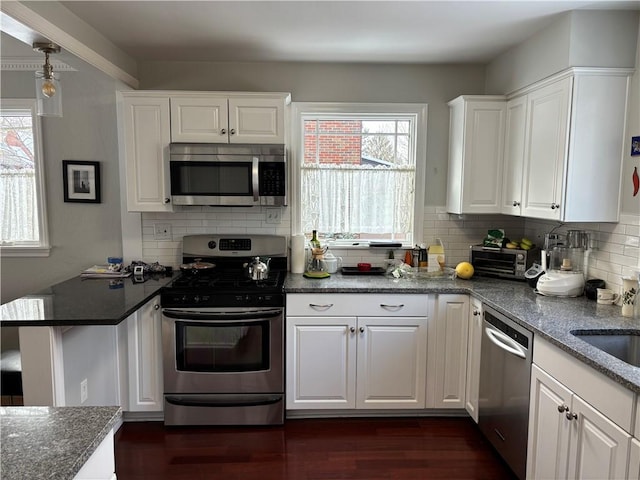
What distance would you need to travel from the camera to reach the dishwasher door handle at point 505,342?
2162mm

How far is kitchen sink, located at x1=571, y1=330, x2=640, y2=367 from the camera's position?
6.43 feet

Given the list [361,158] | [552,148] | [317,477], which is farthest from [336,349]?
[552,148]

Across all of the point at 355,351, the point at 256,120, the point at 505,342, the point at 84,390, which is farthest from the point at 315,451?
the point at 256,120

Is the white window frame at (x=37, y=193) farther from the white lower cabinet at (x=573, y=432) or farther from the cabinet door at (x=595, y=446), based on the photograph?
the cabinet door at (x=595, y=446)

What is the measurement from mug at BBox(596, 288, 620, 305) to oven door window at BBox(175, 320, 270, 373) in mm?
1945

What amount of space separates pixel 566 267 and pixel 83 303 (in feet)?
8.95

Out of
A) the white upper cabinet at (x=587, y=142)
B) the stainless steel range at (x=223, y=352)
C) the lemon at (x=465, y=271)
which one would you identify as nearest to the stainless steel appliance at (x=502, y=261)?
the lemon at (x=465, y=271)

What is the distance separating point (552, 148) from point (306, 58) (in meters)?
1.80

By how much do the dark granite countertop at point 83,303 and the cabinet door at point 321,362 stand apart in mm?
974

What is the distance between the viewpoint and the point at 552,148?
2.50m

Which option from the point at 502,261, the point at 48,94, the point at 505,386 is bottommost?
the point at 505,386

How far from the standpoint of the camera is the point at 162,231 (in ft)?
11.0

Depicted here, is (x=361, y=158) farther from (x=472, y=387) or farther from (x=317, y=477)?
(x=317, y=477)

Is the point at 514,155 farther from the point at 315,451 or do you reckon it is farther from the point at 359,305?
the point at 315,451
